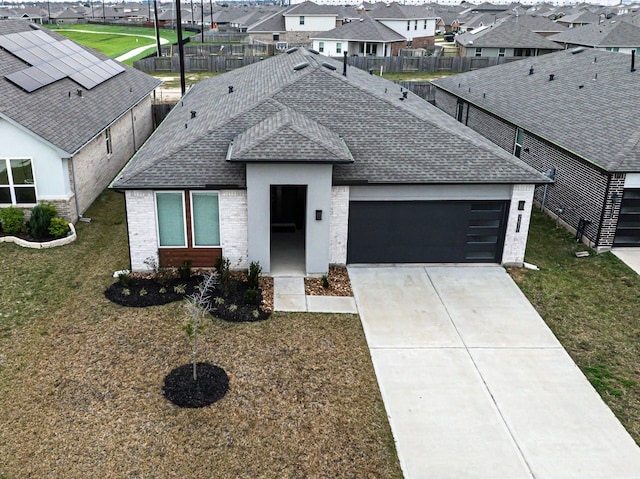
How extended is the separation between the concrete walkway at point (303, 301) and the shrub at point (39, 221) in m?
7.92

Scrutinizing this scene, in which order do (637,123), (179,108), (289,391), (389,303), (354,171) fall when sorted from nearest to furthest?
1. (289,391)
2. (389,303)
3. (354,171)
4. (637,123)
5. (179,108)

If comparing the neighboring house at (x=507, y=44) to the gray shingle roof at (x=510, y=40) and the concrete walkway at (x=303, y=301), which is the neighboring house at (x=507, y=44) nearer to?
the gray shingle roof at (x=510, y=40)

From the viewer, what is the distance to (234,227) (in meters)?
16.2

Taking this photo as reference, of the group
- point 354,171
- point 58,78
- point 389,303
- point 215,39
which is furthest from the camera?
point 215,39

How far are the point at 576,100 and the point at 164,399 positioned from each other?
64.8ft

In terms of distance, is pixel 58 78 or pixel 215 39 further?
pixel 215 39

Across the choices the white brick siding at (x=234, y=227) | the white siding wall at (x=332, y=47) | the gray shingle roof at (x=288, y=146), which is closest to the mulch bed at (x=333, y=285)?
the white brick siding at (x=234, y=227)

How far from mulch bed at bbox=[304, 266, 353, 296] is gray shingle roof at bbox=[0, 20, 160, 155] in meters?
9.10

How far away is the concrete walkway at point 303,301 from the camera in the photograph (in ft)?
48.0

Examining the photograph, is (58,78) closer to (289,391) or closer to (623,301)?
(289,391)

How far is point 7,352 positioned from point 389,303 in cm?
890

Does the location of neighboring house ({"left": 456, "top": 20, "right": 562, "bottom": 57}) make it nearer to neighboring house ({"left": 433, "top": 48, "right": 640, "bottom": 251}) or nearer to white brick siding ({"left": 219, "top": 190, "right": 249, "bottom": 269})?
neighboring house ({"left": 433, "top": 48, "right": 640, "bottom": 251})

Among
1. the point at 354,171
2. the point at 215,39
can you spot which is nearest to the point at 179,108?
the point at 354,171

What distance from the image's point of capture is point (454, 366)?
12477 millimetres
